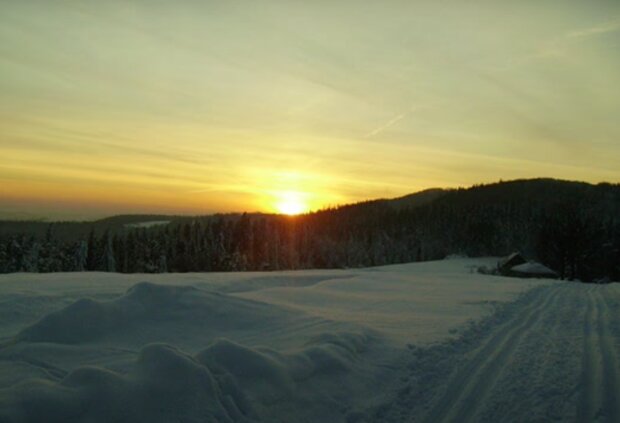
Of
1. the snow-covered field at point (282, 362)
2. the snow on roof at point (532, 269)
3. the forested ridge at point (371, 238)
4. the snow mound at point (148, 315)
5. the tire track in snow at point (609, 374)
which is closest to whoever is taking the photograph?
the snow-covered field at point (282, 362)

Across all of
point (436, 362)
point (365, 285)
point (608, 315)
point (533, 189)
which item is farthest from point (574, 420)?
point (533, 189)

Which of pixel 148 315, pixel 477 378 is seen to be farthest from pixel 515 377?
pixel 148 315

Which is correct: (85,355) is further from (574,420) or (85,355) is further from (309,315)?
(574,420)

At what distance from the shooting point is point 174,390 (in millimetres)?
5762

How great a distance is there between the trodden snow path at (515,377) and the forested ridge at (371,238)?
46752 millimetres

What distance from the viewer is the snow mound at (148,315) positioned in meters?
8.79

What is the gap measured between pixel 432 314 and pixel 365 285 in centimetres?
885

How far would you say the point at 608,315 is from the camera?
48.5 ft

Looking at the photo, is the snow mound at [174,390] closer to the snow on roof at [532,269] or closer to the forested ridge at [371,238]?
the snow on roof at [532,269]

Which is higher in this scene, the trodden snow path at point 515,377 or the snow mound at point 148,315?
the snow mound at point 148,315

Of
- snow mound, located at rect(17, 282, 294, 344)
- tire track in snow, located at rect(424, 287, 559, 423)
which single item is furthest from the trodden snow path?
snow mound, located at rect(17, 282, 294, 344)

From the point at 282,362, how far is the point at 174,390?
2072 mm

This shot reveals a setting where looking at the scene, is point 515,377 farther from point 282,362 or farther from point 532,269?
point 532,269

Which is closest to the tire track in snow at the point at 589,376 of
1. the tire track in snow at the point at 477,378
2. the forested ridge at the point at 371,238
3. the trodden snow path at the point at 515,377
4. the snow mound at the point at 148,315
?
the trodden snow path at the point at 515,377
